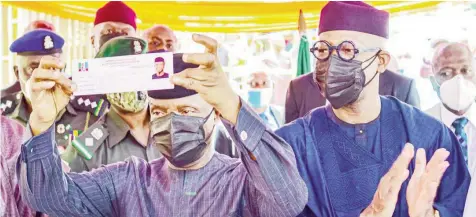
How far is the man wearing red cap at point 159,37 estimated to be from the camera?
2.84 m

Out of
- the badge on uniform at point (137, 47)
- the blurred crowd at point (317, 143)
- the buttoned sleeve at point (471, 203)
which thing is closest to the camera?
the blurred crowd at point (317, 143)

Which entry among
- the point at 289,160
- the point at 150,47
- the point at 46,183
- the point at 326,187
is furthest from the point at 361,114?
the point at 46,183

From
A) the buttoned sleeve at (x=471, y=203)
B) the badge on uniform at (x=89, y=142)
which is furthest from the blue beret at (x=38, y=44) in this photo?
the buttoned sleeve at (x=471, y=203)

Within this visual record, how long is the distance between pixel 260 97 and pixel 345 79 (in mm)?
465

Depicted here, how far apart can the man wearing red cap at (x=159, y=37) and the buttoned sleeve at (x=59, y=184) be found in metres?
0.65

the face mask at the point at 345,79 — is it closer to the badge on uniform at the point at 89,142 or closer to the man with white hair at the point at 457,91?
the man with white hair at the point at 457,91

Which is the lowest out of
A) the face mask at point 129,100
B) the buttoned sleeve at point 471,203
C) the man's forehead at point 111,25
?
the buttoned sleeve at point 471,203

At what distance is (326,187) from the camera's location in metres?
2.41

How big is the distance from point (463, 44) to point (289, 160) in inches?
40.9

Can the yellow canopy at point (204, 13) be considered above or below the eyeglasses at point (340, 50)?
above

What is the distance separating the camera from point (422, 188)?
235 cm

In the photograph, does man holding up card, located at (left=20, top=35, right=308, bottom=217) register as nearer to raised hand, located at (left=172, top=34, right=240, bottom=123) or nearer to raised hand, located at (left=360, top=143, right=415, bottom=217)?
raised hand, located at (left=172, top=34, right=240, bottom=123)

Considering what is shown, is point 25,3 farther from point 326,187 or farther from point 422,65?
point 422,65

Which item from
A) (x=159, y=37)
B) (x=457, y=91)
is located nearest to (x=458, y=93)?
(x=457, y=91)
